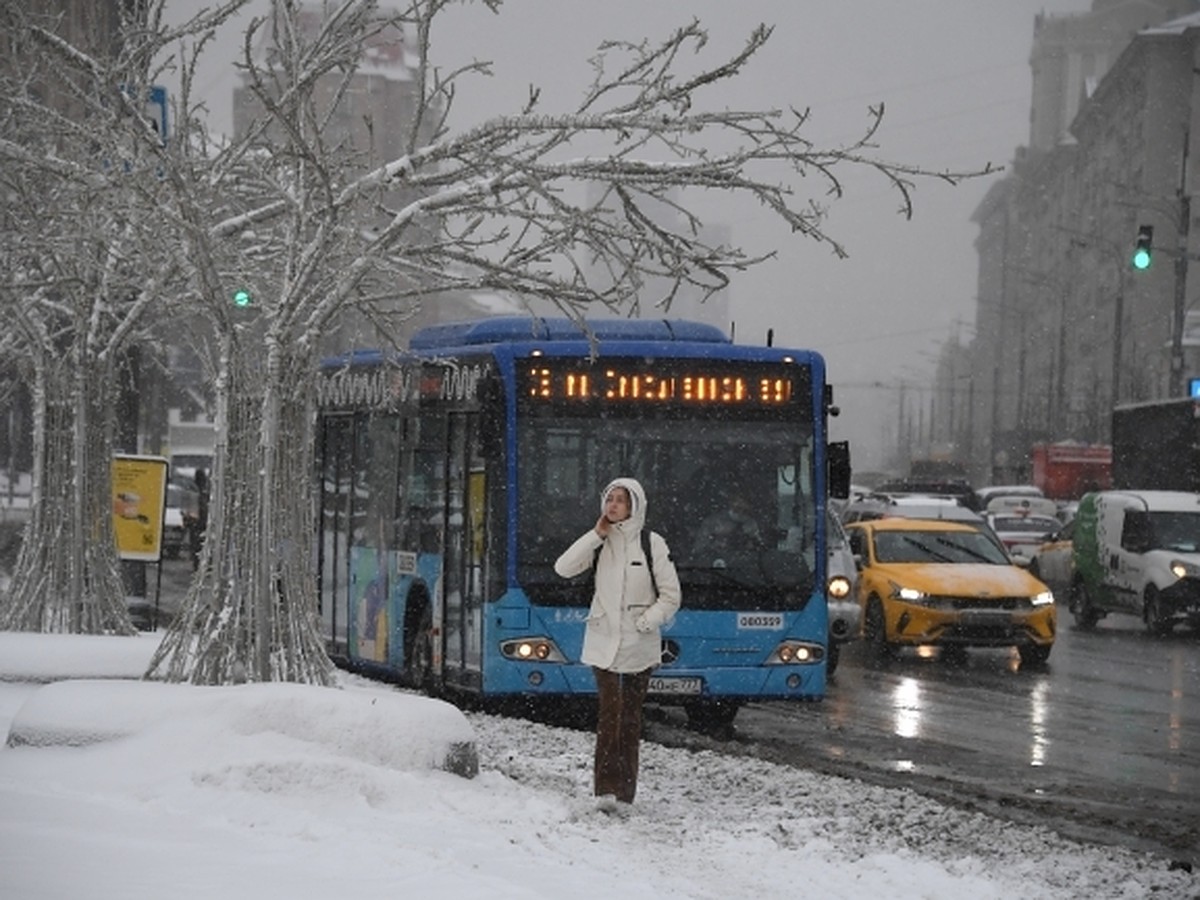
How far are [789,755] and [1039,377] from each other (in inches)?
4653

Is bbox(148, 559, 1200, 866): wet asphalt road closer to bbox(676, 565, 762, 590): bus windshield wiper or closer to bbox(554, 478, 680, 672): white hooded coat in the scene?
bbox(676, 565, 762, 590): bus windshield wiper

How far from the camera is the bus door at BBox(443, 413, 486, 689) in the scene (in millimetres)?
15678

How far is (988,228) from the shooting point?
559 ft

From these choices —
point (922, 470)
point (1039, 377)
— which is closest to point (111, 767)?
point (922, 470)

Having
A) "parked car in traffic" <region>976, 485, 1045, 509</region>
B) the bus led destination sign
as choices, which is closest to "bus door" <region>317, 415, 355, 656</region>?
the bus led destination sign

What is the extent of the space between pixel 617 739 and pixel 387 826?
1.98m

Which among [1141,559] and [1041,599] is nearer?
[1041,599]

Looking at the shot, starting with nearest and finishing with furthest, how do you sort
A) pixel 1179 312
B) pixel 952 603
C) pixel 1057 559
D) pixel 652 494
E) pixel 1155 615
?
pixel 652 494
pixel 952 603
pixel 1155 615
pixel 1057 559
pixel 1179 312

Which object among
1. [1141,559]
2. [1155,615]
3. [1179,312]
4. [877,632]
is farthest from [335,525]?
[1179,312]

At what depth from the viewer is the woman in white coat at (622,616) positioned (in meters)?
11.0

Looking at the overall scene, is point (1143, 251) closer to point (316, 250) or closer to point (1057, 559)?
point (1057, 559)

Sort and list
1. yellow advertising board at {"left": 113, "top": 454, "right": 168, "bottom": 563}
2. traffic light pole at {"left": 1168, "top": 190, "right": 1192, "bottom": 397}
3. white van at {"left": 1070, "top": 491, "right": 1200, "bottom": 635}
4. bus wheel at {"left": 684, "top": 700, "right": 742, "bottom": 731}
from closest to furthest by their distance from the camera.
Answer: bus wheel at {"left": 684, "top": 700, "right": 742, "bottom": 731}
yellow advertising board at {"left": 113, "top": 454, "right": 168, "bottom": 563}
white van at {"left": 1070, "top": 491, "right": 1200, "bottom": 635}
traffic light pole at {"left": 1168, "top": 190, "right": 1192, "bottom": 397}

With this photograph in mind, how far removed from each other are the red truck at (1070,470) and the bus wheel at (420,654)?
52146mm

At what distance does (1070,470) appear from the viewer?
6844cm
